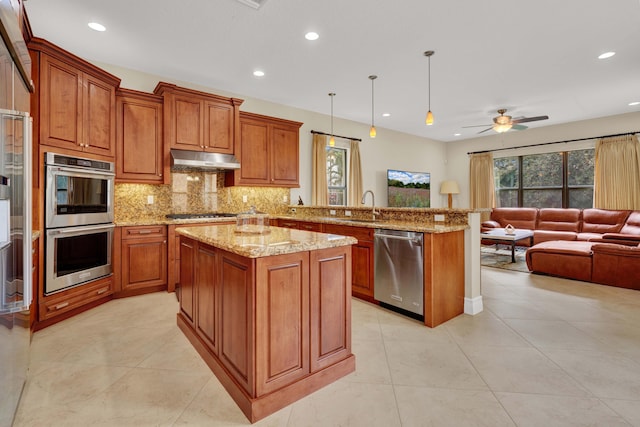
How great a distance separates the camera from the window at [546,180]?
684 cm

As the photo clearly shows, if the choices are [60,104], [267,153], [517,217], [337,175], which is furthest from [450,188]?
[60,104]

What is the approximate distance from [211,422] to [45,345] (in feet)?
5.89

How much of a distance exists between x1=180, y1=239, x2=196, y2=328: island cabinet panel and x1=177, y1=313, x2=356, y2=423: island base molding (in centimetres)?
36

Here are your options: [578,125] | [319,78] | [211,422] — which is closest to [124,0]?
[319,78]

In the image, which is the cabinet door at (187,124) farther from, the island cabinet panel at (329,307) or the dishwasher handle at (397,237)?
the island cabinet panel at (329,307)

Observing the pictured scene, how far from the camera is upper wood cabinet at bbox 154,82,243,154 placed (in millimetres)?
3885

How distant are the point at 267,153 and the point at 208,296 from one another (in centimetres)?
319

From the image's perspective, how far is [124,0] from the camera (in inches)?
104

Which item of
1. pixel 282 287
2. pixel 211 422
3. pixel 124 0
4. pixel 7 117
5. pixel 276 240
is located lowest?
pixel 211 422

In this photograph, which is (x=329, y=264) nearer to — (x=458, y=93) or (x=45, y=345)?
(x=45, y=345)

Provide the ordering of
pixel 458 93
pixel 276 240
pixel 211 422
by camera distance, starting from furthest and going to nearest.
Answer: pixel 458 93 → pixel 276 240 → pixel 211 422

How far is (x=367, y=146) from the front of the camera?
273 inches

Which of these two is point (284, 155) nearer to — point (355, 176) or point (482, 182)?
point (355, 176)

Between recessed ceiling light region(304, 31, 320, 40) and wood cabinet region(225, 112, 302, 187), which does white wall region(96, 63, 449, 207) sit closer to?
wood cabinet region(225, 112, 302, 187)
